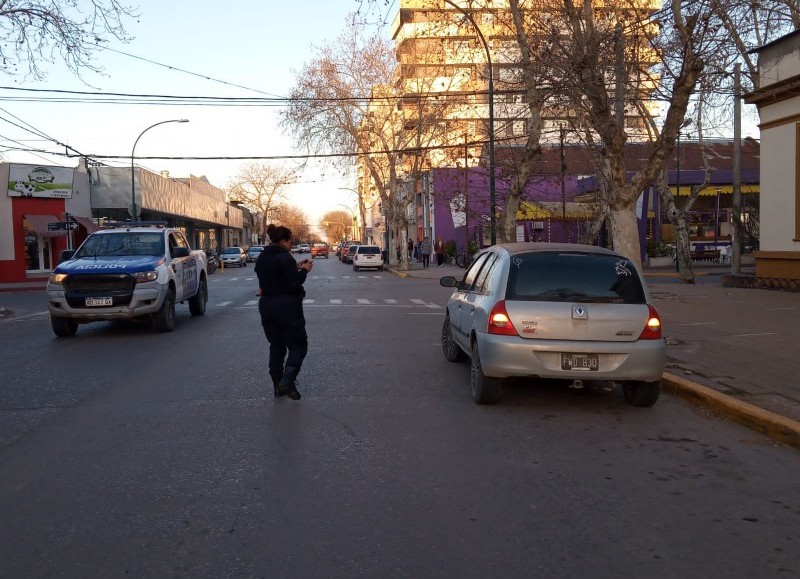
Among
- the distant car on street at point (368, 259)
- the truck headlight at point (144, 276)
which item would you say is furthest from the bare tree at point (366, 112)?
the truck headlight at point (144, 276)

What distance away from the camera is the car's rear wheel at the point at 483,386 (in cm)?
744

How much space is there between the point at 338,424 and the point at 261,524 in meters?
2.44

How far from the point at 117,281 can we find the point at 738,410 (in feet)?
33.8

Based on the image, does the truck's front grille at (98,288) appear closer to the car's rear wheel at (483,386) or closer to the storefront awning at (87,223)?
the car's rear wheel at (483,386)

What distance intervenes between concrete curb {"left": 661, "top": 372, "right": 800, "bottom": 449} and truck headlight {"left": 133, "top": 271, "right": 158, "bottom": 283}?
8.90m

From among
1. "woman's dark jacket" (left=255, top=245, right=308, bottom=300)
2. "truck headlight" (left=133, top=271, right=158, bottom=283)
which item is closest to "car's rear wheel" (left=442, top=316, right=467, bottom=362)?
"woman's dark jacket" (left=255, top=245, right=308, bottom=300)

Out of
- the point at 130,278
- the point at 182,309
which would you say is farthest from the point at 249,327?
the point at 182,309

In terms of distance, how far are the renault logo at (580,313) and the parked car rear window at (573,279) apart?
0.41 ft

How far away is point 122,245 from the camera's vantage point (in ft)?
47.6

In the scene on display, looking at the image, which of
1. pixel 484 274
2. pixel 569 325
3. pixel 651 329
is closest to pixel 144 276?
pixel 484 274

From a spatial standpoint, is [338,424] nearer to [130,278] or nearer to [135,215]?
[130,278]

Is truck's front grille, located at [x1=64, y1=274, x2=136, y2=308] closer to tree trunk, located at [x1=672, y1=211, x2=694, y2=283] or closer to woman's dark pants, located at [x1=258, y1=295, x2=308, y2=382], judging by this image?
woman's dark pants, located at [x1=258, y1=295, x2=308, y2=382]

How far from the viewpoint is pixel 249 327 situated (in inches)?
580

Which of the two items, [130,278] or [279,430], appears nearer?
[279,430]
